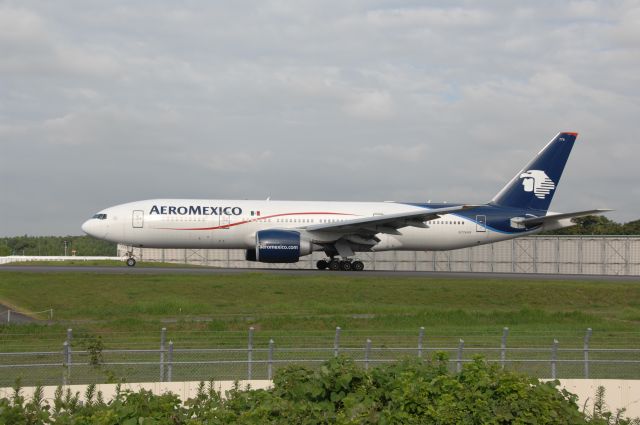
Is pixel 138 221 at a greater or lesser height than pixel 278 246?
greater

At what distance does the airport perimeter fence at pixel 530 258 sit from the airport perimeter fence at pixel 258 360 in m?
42.9

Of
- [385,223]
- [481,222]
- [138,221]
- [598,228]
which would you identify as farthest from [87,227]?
[598,228]

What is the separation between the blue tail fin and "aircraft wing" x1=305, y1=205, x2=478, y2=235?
6.45 meters

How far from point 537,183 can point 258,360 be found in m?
35.8

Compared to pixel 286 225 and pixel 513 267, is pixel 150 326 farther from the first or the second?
pixel 513 267

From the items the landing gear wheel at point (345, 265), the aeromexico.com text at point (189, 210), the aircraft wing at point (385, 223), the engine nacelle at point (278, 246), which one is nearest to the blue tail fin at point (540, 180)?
the aircraft wing at point (385, 223)

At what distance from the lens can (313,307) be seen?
29859 millimetres

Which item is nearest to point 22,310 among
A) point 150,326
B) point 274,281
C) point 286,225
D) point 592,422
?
point 150,326

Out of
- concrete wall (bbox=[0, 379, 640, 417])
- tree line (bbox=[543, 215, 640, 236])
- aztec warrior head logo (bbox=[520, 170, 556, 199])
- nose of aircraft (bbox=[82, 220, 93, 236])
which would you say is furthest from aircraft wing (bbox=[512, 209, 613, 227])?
tree line (bbox=[543, 215, 640, 236])

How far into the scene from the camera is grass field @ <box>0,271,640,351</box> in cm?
2200

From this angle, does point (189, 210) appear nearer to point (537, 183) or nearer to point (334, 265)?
point (334, 265)

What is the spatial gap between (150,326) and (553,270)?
1895 inches

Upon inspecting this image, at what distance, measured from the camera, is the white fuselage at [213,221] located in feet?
140

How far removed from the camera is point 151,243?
1700 inches
